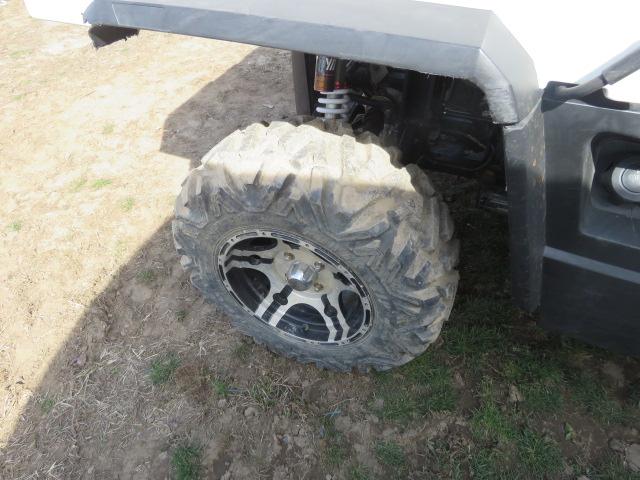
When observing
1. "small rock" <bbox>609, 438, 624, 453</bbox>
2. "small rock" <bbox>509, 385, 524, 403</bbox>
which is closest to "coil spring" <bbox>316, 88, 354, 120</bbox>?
"small rock" <bbox>509, 385, 524, 403</bbox>

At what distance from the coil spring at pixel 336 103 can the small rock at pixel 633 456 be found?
2.02m

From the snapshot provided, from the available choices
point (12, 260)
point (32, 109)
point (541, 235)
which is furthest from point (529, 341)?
point (32, 109)

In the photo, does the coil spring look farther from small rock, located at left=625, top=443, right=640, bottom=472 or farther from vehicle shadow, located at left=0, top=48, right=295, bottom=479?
small rock, located at left=625, top=443, right=640, bottom=472

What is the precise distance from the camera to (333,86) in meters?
2.06

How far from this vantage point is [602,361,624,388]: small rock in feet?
7.68

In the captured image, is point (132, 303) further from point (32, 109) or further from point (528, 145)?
point (32, 109)

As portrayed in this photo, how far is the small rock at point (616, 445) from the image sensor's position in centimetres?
215

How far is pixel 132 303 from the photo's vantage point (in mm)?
2986

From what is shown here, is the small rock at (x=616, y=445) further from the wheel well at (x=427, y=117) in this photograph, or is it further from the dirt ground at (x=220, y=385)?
the wheel well at (x=427, y=117)

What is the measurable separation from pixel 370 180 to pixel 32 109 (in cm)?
476

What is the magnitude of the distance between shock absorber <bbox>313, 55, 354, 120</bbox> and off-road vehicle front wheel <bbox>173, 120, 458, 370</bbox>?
172mm

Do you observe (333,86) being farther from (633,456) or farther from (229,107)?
(229,107)

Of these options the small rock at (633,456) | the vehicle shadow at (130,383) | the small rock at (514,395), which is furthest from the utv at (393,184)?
the small rock at (633,456)

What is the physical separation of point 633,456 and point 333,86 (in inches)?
84.7
